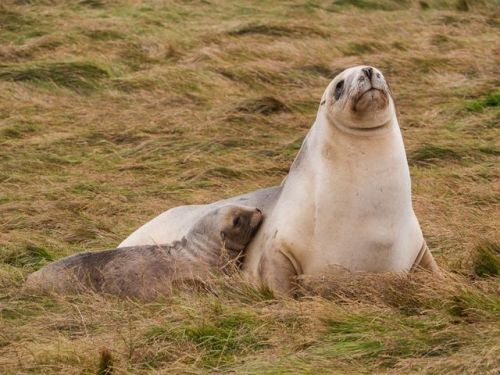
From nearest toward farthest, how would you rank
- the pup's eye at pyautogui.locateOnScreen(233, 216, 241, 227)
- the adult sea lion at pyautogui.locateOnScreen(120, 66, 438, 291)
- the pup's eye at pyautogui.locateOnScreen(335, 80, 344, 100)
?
the adult sea lion at pyautogui.locateOnScreen(120, 66, 438, 291) → the pup's eye at pyautogui.locateOnScreen(335, 80, 344, 100) → the pup's eye at pyautogui.locateOnScreen(233, 216, 241, 227)

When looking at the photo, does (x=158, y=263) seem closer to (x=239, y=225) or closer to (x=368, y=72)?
(x=239, y=225)

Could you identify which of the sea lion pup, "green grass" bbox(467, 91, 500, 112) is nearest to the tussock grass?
"green grass" bbox(467, 91, 500, 112)

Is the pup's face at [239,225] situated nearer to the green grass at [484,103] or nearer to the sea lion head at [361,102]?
the sea lion head at [361,102]

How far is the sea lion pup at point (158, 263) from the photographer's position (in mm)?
6211

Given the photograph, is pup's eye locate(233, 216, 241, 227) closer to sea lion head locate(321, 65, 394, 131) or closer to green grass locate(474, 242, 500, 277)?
sea lion head locate(321, 65, 394, 131)

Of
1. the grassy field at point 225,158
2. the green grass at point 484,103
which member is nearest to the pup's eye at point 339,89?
the grassy field at point 225,158

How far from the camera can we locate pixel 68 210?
857cm

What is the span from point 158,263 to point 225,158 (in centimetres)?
353

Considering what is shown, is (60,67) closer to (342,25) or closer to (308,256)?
(342,25)

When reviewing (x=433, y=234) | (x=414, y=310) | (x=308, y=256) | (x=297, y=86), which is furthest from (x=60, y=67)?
(x=414, y=310)

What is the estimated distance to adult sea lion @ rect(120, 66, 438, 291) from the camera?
5.81 metres

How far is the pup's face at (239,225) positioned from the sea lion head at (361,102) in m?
0.58

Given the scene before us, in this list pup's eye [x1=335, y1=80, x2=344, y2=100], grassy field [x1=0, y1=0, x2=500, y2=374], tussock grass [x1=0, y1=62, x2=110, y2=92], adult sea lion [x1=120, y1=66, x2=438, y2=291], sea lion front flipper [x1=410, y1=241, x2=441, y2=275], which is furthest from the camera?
tussock grass [x1=0, y1=62, x2=110, y2=92]

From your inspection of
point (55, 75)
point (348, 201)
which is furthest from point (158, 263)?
point (55, 75)
